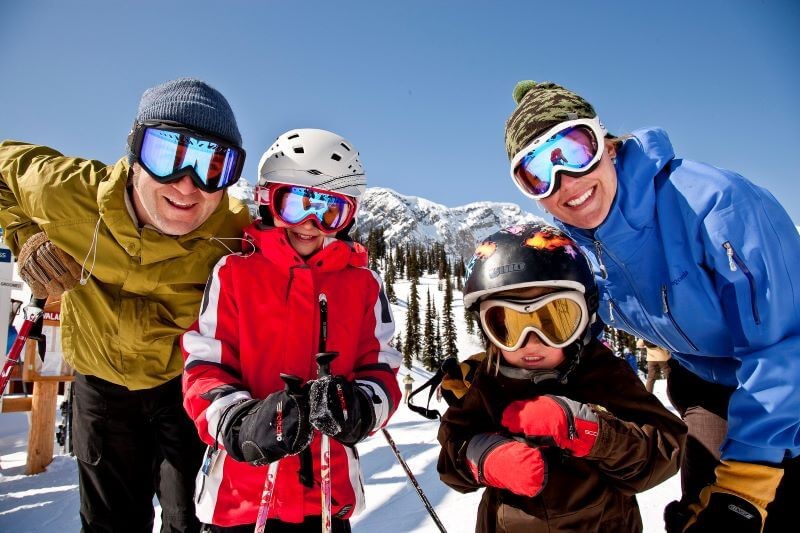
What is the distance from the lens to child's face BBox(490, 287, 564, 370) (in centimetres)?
214

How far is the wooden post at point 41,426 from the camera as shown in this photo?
6571mm

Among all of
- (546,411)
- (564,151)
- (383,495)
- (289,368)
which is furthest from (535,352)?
(383,495)

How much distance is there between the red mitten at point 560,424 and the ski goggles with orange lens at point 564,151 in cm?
120

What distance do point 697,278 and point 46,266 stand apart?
3.45m

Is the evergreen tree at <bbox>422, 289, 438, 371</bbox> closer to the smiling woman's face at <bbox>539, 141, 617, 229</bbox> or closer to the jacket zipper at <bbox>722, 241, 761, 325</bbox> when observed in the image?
the smiling woman's face at <bbox>539, 141, 617, 229</bbox>

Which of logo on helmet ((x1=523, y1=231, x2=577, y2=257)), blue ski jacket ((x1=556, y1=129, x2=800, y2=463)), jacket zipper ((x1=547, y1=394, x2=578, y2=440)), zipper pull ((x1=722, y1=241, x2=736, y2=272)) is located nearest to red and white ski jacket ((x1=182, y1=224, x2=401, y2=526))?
jacket zipper ((x1=547, y1=394, x2=578, y2=440))

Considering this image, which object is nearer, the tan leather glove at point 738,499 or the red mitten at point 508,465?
the red mitten at point 508,465

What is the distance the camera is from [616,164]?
2457mm

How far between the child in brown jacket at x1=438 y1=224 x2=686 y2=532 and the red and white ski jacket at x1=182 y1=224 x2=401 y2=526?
464 millimetres

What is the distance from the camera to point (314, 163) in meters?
2.62

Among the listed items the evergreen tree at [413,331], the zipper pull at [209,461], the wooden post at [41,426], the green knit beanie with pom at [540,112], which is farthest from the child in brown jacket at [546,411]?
the evergreen tree at [413,331]

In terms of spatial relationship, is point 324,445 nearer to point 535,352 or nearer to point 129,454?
point 535,352

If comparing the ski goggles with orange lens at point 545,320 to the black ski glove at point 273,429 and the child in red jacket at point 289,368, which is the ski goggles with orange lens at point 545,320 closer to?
the child in red jacket at point 289,368

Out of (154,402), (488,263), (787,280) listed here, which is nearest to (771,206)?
(787,280)
